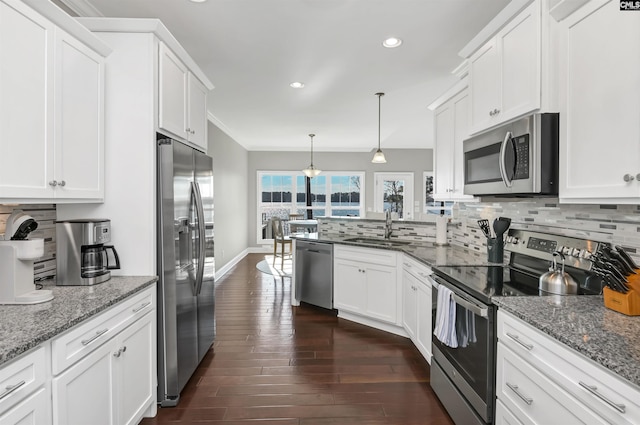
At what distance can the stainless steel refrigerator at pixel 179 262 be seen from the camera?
7.35ft

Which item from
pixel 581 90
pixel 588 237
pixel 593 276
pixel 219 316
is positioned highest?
pixel 581 90

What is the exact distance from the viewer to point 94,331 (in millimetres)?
1587

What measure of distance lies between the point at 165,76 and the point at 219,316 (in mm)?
2743

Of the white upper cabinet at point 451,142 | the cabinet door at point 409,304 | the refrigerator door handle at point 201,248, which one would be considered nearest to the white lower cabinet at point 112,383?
the refrigerator door handle at point 201,248

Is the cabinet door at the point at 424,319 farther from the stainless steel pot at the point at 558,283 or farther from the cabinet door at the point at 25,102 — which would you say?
the cabinet door at the point at 25,102

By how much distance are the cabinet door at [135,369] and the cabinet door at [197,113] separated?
141 centimetres

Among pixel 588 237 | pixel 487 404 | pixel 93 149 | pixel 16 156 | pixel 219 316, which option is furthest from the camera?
pixel 219 316

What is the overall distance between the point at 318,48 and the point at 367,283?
2.33 metres

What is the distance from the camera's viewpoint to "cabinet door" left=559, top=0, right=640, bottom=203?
1335mm

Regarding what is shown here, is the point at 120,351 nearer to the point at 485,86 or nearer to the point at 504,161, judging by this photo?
the point at 504,161


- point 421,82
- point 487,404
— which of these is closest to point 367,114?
point 421,82

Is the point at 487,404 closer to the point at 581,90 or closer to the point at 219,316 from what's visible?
the point at 581,90

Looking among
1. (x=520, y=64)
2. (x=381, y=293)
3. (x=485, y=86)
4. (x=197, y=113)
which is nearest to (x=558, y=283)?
(x=520, y=64)

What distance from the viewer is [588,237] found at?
1846 millimetres
